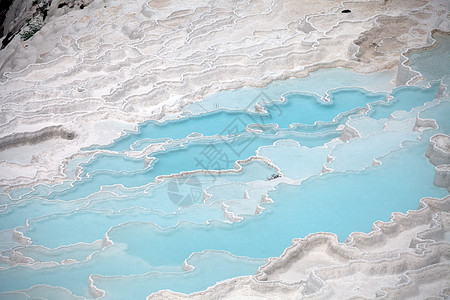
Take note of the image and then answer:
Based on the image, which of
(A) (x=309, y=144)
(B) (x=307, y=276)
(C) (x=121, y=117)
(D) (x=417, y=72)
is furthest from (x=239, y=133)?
(B) (x=307, y=276)

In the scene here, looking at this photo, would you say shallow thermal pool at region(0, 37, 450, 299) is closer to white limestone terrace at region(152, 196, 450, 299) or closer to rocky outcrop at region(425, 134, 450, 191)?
rocky outcrop at region(425, 134, 450, 191)

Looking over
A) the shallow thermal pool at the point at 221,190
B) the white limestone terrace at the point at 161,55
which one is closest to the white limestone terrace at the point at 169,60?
the white limestone terrace at the point at 161,55

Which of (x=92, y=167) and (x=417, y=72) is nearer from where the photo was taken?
(x=92, y=167)

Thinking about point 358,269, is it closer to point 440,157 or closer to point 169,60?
point 440,157

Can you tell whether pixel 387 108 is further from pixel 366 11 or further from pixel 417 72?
pixel 366 11

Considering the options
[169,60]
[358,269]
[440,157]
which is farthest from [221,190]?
[169,60]
